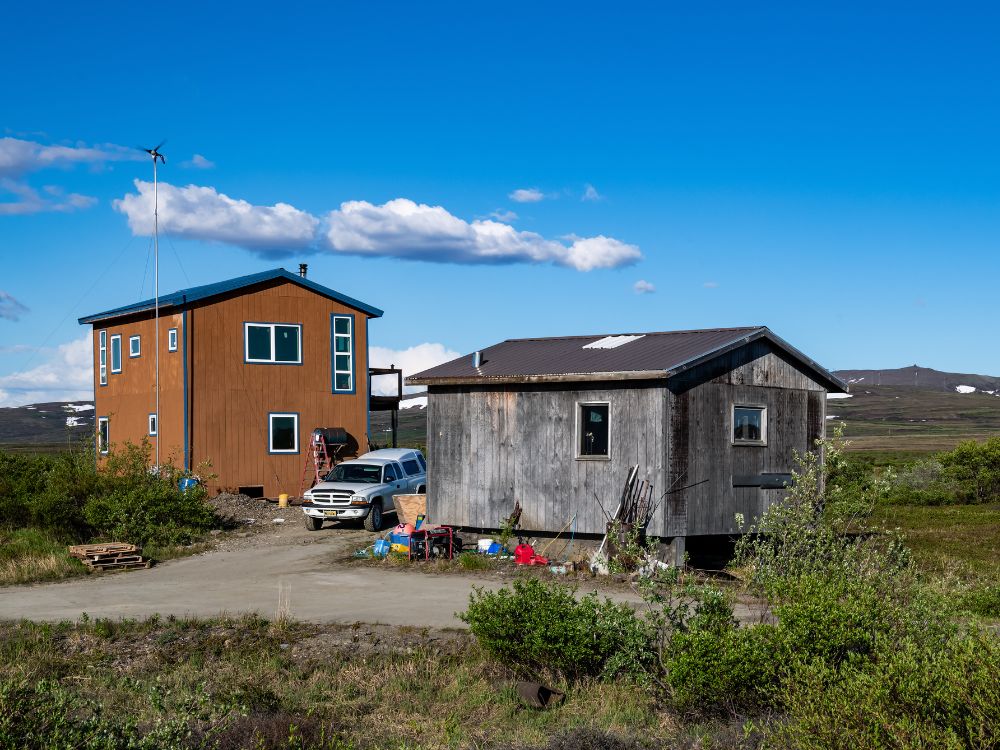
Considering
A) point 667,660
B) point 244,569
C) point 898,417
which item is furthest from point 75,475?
point 898,417

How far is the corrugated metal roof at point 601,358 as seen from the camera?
1842cm

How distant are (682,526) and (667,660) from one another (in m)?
8.83

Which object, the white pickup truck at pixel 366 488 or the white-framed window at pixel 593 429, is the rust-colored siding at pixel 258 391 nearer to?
the white pickup truck at pixel 366 488

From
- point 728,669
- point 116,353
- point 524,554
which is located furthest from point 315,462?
point 728,669

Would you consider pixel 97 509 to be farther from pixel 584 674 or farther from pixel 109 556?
pixel 584 674

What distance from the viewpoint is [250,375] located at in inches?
1171

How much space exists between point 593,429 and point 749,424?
119 inches

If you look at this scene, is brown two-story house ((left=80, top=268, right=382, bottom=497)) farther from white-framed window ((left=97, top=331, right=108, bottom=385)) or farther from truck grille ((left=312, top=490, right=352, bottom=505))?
truck grille ((left=312, top=490, right=352, bottom=505))

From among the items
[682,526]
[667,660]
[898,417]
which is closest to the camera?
[667,660]

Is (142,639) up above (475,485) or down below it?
below

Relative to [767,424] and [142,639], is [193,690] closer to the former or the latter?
[142,639]

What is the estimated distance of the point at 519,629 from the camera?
10.9m

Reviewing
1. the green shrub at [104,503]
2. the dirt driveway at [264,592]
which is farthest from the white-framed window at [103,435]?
the dirt driveway at [264,592]

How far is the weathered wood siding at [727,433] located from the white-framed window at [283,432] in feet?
48.7
